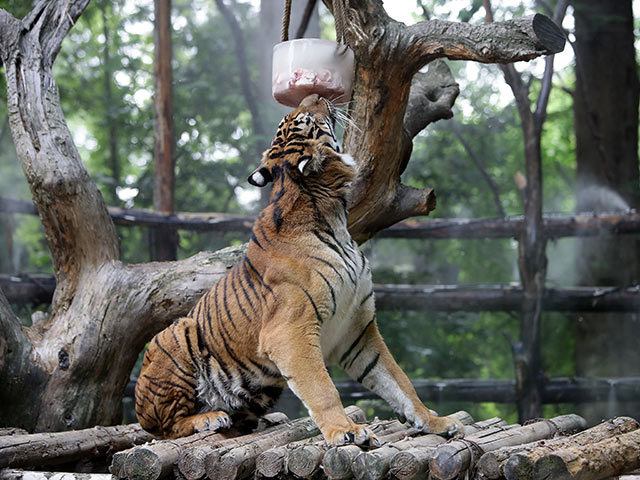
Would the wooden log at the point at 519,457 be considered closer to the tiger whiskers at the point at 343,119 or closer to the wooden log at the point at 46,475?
the wooden log at the point at 46,475

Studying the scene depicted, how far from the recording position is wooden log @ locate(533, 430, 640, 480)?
2.03 m

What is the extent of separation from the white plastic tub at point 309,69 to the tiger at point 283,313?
115 millimetres

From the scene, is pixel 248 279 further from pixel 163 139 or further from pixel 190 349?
pixel 163 139

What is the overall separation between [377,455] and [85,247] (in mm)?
2217

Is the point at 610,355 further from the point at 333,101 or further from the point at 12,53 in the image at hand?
the point at 12,53

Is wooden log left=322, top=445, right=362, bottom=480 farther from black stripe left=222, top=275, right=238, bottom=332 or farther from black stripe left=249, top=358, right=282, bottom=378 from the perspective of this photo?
black stripe left=222, top=275, right=238, bottom=332

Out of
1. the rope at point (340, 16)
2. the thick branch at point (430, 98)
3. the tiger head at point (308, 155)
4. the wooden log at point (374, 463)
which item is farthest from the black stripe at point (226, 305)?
the thick branch at point (430, 98)

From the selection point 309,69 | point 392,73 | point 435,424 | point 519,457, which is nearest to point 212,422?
point 435,424

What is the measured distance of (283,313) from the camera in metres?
2.57

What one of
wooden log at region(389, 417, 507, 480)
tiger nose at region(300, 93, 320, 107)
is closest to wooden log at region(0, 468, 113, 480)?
wooden log at region(389, 417, 507, 480)

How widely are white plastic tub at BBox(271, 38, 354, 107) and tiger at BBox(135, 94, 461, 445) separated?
115 mm

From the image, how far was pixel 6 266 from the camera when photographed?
7.64 metres

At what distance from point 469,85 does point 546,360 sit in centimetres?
358

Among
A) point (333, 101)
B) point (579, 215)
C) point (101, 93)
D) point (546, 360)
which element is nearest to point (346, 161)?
point (333, 101)
